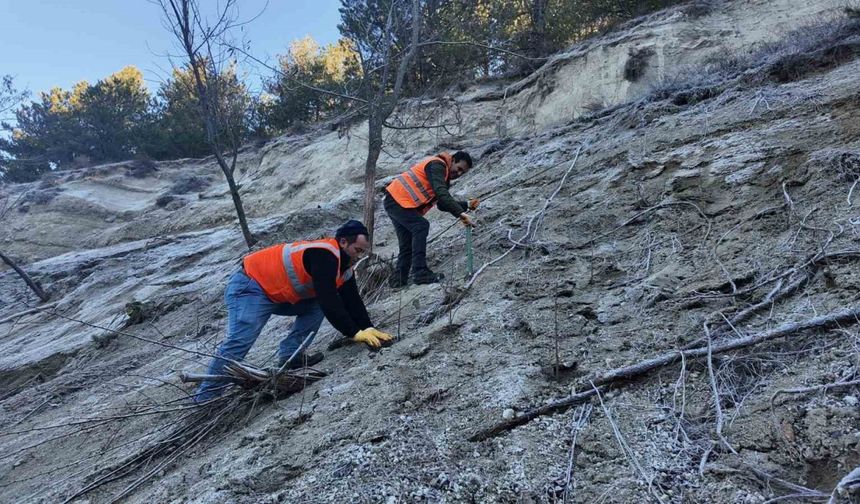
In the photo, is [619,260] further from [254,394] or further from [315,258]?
[254,394]

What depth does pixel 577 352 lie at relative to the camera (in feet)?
8.63

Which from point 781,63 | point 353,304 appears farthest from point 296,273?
point 781,63

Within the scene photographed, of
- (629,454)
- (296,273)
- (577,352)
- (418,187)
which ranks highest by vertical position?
(418,187)

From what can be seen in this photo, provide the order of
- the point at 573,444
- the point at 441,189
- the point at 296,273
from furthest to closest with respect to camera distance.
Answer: the point at 441,189
the point at 296,273
the point at 573,444

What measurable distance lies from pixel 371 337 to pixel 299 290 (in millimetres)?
617

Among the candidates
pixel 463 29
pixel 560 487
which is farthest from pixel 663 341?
pixel 463 29

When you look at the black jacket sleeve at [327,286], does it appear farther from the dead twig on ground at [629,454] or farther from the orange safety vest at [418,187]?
the dead twig on ground at [629,454]

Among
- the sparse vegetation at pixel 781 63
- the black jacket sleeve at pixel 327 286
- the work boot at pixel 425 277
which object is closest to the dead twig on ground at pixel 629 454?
the black jacket sleeve at pixel 327 286

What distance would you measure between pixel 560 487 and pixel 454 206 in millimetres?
2873

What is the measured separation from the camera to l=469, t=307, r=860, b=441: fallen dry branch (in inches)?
84.6

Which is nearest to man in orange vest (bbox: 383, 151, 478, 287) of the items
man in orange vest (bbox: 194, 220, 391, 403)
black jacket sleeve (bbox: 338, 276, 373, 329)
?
black jacket sleeve (bbox: 338, 276, 373, 329)

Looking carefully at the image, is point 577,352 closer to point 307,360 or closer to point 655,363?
point 655,363

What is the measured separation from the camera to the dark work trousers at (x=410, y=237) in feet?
15.1

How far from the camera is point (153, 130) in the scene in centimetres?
2225
